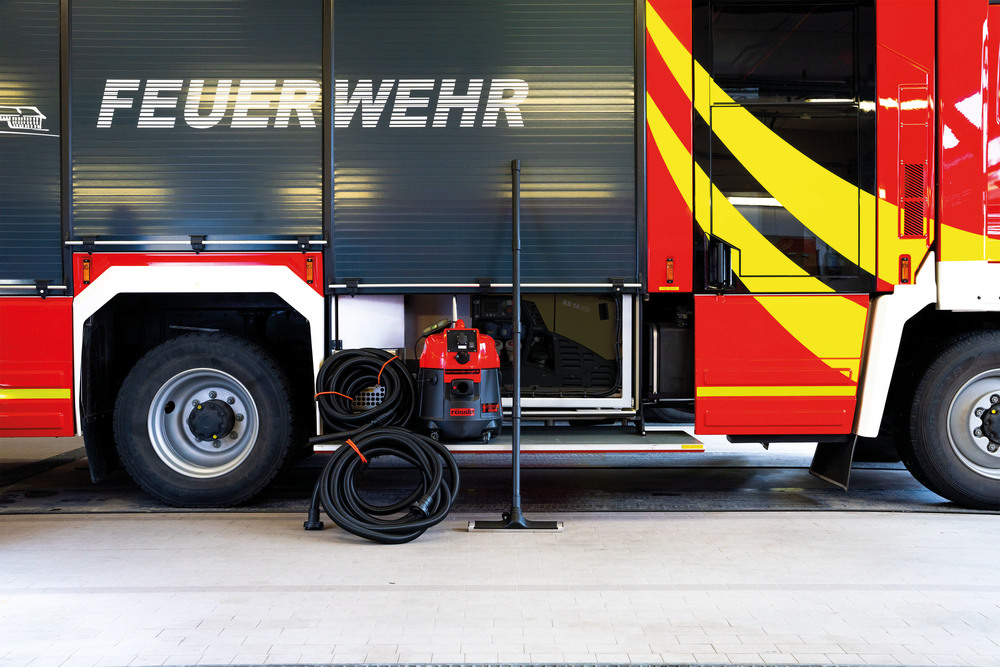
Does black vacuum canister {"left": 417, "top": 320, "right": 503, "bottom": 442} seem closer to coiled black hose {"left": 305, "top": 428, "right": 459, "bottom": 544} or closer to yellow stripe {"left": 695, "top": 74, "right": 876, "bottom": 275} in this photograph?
coiled black hose {"left": 305, "top": 428, "right": 459, "bottom": 544}

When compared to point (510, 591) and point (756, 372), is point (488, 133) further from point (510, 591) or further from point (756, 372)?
point (510, 591)

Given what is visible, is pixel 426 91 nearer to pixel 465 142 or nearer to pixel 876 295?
pixel 465 142

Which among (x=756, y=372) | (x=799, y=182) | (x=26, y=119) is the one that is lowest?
(x=756, y=372)

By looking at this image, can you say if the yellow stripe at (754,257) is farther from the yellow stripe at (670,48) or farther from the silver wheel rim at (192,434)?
the silver wheel rim at (192,434)

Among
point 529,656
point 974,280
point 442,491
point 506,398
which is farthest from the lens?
point 506,398

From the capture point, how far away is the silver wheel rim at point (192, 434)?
5.49 meters

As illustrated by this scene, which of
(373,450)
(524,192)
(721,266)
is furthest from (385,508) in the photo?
(721,266)

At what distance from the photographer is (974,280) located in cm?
528

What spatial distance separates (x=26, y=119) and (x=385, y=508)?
3.60 m

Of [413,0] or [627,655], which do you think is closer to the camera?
[627,655]

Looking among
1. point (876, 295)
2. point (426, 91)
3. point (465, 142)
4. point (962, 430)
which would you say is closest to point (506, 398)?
point (465, 142)

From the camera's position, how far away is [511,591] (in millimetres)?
3893

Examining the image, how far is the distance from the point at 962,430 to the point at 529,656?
3.77 m

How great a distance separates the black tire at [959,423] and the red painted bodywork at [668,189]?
178 cm
